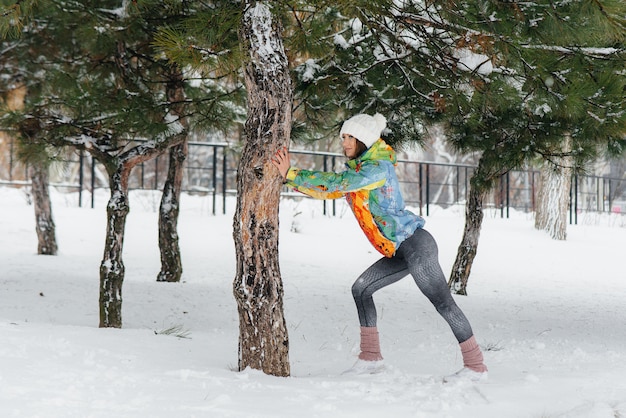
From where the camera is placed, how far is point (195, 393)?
3246 millimetres

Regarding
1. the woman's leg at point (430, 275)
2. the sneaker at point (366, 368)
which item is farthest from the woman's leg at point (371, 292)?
the woman's leg at point (430, 275)

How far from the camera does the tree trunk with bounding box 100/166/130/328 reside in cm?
533

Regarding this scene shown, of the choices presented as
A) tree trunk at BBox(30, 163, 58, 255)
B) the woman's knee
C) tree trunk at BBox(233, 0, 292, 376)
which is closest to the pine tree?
tree trunk at BBox(233, 0, 292, 376)

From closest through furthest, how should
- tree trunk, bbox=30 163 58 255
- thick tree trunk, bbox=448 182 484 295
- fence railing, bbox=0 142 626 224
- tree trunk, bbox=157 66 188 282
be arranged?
thick tree trunk, bbox=448 182 484 295 → tree trunk, bbox=157 66 188 282 → tree trunk, bbox=30 163 58 255 → fence railing, bbox=0 142 626 224

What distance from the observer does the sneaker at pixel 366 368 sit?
13.0ft

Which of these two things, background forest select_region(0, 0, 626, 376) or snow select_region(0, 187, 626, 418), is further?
background forest select_region(0, 0, 626, 376)

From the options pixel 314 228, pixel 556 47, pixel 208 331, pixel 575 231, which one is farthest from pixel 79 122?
pixel 575 231

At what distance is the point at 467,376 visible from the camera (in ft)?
12.2

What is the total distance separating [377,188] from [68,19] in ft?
12.6

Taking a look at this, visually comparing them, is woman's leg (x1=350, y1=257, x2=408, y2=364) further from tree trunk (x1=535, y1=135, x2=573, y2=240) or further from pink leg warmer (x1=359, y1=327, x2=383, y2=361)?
tree trunk (x1=535, y1=135, x2=573, y2=240)

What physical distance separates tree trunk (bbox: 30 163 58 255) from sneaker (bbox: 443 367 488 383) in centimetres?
662

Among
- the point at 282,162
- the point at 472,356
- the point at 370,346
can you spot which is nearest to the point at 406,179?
the point at 370,346

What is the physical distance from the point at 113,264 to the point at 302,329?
1568mm

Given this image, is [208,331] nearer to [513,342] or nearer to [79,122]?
[79,122]
